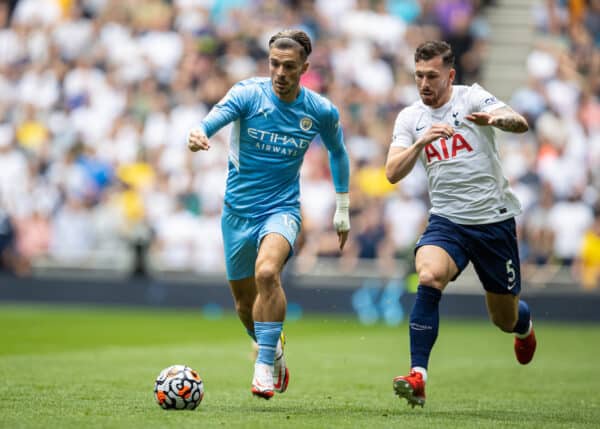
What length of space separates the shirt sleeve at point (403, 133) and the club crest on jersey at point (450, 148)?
0.19m

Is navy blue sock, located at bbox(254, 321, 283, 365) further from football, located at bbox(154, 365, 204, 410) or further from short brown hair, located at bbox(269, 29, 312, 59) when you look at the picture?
short brown hair, located at bbox(269, 29, 312, 59)

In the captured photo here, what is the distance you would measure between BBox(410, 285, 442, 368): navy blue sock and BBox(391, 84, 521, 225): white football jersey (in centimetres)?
78

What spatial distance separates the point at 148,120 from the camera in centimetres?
2169

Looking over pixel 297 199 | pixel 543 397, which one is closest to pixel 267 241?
pixel 297 199

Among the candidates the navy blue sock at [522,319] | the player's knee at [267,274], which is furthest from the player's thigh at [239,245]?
the navy blue sock at [522,319]

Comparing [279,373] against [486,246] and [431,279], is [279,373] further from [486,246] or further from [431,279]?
[486,246]

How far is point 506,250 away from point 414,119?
4.17ft

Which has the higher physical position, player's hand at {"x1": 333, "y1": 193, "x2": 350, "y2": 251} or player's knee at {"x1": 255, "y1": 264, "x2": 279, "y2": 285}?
player's hand at {"x1": 333, "y1": 193, "x2": 350, "y2": 251}

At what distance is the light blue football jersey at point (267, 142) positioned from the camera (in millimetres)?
8594

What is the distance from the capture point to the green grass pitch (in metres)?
7.43

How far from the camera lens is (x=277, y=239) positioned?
836 centimetres

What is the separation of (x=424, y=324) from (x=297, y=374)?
2.98 m

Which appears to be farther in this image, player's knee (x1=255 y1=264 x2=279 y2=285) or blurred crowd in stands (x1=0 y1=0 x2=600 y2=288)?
blurred crowd in stands (x1=0 y1=0 x2=600 y2=288)

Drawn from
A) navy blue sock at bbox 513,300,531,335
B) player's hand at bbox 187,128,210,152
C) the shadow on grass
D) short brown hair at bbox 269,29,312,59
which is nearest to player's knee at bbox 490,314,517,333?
navy blue sock at bbox 513,300,531,335
